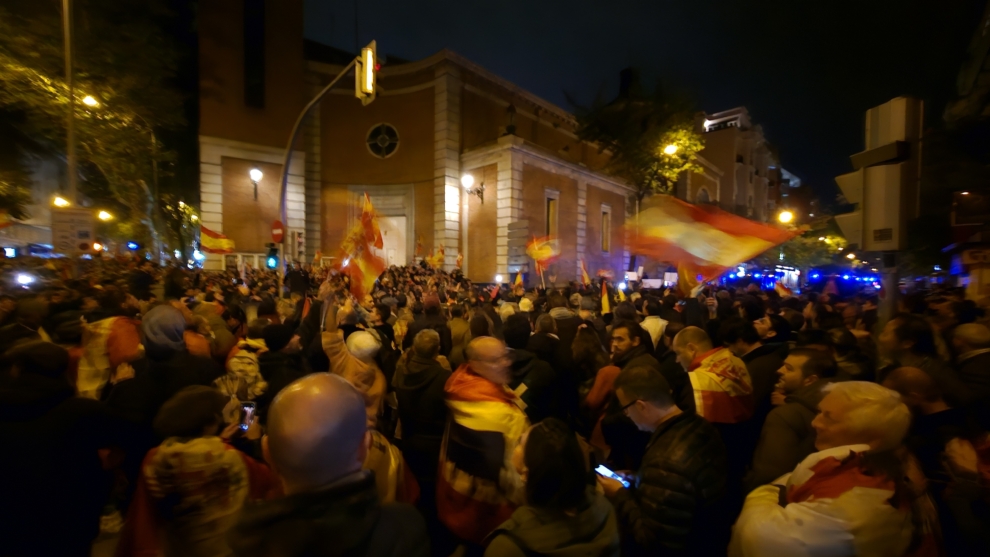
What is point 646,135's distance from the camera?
26.2m

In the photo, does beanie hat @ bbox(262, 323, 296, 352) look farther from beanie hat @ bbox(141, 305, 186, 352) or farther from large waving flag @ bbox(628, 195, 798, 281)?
large waving flag @ bbox(628, 195, 798, 281)

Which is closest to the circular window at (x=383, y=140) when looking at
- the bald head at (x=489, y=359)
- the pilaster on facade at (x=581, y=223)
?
the pilaster on facade at (x=581, y=223)

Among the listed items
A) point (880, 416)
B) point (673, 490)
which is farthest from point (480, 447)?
point (880, 416)

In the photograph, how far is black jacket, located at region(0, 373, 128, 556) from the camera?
91.9 inches

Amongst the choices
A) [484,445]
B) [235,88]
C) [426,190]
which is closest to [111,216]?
[235,88]

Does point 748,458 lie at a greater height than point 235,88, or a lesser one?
lesser

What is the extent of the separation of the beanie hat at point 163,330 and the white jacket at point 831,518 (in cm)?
375

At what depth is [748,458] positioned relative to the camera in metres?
3.46

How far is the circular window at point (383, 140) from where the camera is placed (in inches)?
953

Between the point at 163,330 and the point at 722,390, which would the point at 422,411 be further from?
the point at 722,390

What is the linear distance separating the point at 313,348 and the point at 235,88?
20958mm

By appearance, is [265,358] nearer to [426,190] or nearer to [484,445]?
[484,445]

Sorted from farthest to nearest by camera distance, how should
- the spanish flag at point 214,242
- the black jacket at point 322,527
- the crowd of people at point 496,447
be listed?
the spanish flag at point 214,242 < the crowd of people at point 496,447 < the black jacket at point 322,527

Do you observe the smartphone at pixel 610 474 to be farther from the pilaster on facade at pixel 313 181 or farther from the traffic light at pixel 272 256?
the pilaster on facade at pixel 313 181
